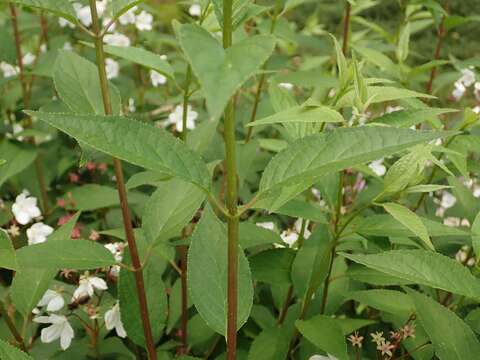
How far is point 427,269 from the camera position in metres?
1.14

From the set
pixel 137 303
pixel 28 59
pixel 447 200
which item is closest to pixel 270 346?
pixel 137 303

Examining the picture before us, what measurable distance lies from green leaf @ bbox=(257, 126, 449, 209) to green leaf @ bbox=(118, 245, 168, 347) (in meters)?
0.53

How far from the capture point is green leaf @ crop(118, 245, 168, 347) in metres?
1.42

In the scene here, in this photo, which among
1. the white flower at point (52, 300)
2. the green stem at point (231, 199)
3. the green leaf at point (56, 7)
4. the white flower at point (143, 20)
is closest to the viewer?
the green stem at point (231, 199)

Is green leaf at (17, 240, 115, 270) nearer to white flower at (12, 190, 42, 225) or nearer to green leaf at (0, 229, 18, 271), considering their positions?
green leaf at (0, 229, 18, 271)

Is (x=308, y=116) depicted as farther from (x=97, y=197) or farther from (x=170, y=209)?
(x=97, y=197)

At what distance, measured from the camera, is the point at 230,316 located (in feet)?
3.55

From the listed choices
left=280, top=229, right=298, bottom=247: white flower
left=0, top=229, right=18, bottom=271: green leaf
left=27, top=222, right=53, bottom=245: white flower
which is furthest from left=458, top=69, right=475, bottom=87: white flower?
left=0, top=229, right=18, bottom=271: green leaf

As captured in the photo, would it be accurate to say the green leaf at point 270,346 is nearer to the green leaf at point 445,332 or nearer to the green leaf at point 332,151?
the green leaf at point 445,332

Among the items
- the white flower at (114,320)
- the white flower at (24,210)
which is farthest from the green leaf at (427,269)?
the white flower at (24,210)

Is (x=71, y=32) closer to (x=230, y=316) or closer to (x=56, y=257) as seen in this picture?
(x=56, y=257)

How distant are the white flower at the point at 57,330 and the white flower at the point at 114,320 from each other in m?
0.09

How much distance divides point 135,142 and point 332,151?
276mm

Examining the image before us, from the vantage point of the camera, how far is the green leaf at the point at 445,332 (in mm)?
1191
